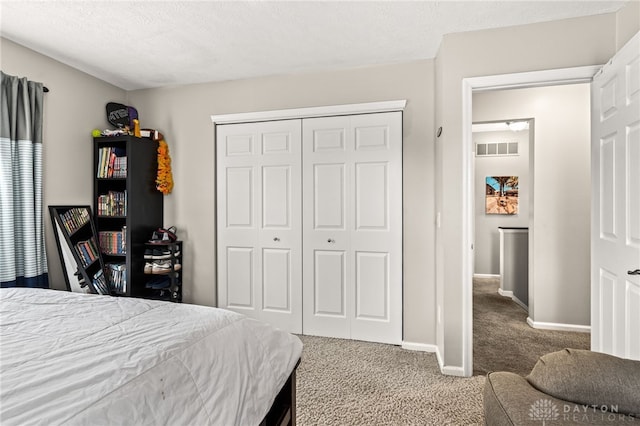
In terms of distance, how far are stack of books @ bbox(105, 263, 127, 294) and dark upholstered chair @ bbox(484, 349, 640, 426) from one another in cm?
323

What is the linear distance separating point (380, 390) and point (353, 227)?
1383mm

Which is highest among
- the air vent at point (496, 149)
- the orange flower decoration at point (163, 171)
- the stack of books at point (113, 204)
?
the air vent at point (496, 149)

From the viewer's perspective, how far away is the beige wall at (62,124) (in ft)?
9.06

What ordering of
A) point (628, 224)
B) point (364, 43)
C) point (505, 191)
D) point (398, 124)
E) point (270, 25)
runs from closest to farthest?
point (628, 224) < point (270, 25) < point (364, 43) < point (398, 124) < point (505, 191)

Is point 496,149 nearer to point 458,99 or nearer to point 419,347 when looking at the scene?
point 458,99

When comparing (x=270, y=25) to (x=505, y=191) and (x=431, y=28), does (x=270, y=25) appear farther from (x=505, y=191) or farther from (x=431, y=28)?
(x=505, y=191)

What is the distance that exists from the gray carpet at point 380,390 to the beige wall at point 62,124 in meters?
2.43

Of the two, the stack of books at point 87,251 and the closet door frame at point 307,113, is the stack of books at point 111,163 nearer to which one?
the stack of books at point 87,251

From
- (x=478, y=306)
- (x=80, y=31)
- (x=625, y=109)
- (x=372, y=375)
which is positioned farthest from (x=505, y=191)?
(x=80, y=31)

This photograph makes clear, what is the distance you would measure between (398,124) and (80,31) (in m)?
2.56

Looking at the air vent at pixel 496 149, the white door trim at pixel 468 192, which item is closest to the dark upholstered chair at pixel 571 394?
the white door trim at pixel 468 192

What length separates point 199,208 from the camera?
3584mm

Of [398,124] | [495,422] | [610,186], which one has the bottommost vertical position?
[495,422]

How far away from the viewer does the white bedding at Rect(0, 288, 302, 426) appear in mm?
813
